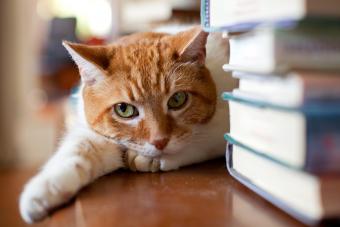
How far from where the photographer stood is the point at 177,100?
94 centimetres

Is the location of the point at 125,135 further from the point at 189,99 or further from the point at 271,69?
the point at 271,69

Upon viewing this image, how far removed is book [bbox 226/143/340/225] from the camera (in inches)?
21.4

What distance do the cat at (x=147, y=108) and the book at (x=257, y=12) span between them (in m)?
0.14

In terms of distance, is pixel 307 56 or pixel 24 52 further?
pixel 24 52

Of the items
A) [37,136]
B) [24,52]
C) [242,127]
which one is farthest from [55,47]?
[242,127]

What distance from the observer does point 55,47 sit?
3.25m

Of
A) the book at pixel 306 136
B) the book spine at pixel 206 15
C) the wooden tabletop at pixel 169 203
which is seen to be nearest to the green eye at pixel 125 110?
the wooden tabletop at pixel 169 203

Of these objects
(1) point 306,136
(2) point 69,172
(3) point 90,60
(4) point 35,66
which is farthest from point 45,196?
(4) point 35,66

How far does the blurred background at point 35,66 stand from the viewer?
10.6 feet

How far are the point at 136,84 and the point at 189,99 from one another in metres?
0.12

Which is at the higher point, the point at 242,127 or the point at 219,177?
the point at 242,127

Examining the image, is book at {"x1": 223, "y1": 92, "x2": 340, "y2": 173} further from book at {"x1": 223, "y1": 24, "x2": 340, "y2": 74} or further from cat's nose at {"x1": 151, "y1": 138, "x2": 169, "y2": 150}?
cat's nose at {"x1": 151, "y1": 138, "x2": 169, "y2": 150}

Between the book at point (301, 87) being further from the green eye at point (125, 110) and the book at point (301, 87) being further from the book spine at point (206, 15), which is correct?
the green eye at point (125, 110)

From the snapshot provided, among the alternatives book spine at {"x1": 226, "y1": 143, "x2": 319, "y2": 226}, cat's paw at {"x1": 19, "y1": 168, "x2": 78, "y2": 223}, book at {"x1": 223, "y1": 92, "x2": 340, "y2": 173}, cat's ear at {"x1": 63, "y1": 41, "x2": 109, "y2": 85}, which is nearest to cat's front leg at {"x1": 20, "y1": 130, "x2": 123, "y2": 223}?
cat's paw at {"x1": 19, "y1": 168, "x2": 78, "y2": 223}
